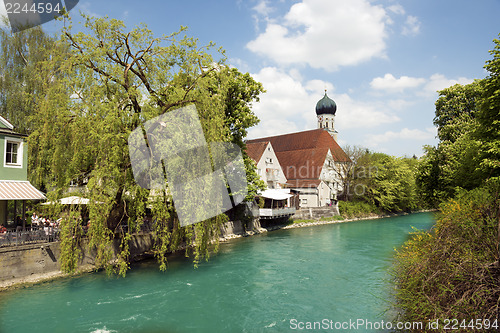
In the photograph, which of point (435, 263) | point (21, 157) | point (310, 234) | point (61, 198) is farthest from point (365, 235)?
point (21, 157)

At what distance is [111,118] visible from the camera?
14.8 meters

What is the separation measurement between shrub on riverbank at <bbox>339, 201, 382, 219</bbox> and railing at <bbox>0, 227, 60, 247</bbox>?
3976 cm

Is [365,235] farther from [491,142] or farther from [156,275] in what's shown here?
[156,275]

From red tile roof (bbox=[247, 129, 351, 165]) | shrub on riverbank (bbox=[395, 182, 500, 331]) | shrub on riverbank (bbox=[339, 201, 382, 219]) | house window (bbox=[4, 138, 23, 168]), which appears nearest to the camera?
shrub on riverbank (bbox=[395, 182, 500, 331])

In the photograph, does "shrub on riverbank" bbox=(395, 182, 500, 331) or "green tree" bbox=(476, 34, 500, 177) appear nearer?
"shrub on riverbank" bbox=(395, 182, 500, 331)

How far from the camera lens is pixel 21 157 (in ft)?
63.6

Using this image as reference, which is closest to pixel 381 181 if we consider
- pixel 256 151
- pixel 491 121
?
pixel 256 151

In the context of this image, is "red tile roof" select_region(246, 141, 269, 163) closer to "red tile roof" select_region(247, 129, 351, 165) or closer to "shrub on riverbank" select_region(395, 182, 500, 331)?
"red tile roof" select_region(247, 129, 351, 165)

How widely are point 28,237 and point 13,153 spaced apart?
571 centimetres

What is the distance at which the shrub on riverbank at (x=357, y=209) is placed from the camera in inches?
1938

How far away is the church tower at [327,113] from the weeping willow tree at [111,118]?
253 feet

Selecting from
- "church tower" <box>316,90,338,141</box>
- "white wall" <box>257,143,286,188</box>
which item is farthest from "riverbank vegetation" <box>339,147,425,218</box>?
"church tower" <box>316,90,338,141</box>

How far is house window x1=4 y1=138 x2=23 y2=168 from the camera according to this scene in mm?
18641

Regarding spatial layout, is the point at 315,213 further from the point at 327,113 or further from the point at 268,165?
the point at 327,113
